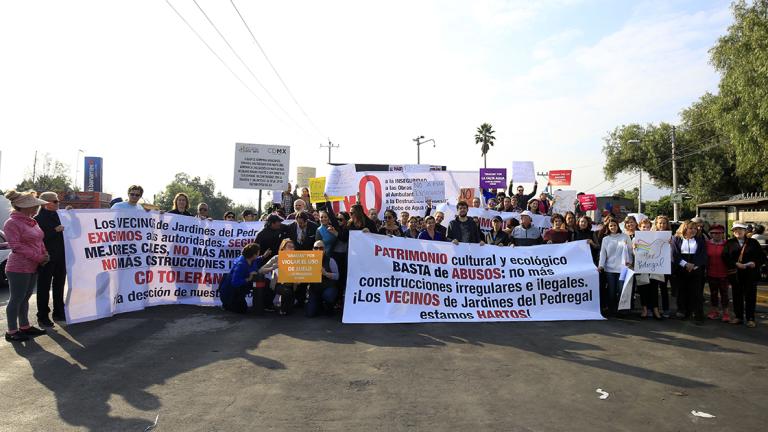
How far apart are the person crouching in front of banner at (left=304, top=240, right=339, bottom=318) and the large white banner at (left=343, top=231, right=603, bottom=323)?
11.4 inches

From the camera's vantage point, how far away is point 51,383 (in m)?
4.64

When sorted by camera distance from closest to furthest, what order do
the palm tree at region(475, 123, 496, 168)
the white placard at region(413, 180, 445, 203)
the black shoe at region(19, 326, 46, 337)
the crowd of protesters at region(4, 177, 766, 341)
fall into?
the black shoe at region(19, 326, 46, 337)
the crowd of protesters at region(4, 177, 766, 341)
the white placard at region(413, 180, 445, 203)
the palm tree at region(475, 123, 496, 168)

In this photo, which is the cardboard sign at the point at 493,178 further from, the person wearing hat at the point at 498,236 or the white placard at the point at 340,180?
the person wearing hat at the point at 498,236

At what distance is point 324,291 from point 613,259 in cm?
470

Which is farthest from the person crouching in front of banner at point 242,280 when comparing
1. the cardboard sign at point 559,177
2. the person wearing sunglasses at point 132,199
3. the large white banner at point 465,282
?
the cardboard sign at point 559,177

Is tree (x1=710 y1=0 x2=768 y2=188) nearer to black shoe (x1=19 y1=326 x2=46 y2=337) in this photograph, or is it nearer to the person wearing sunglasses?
the person wearing sunglasses

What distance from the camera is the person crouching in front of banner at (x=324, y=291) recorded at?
306 inches

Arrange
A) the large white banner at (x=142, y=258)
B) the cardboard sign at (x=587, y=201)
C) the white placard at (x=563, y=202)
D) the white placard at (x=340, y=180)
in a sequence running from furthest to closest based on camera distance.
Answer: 1. the cardboard sign at (x=587, y=201)
2. the white placard at (x=563, y=202)
3. the white placard at (x=340, y=180)
4. the large white banner at (x=142, y=258)

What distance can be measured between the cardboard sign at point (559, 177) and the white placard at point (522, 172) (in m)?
2.46

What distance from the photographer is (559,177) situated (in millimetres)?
17906

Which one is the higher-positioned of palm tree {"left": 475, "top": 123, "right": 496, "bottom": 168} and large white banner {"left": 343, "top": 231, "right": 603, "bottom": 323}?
palm tree {"left": 475, "top": 123, "right": 496, "bottom": 168}

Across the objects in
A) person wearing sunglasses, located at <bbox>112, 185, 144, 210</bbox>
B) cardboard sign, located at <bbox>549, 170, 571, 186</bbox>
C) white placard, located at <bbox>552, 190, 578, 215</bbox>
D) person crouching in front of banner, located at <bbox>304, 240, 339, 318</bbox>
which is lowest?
person crouching in front of banner, located at <bbox>304, 240, 339, 318</bbox>

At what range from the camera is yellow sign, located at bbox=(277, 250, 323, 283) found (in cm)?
761

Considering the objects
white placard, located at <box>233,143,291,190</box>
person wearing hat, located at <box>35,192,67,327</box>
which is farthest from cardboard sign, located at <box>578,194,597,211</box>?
person wearing hat, located at <box>35,192,67,327</box>
